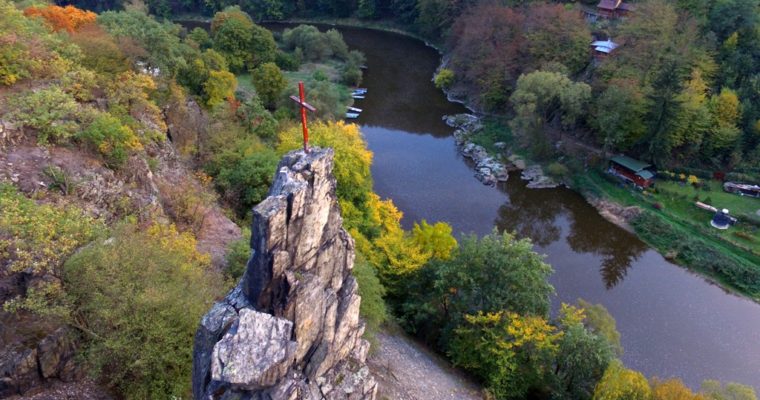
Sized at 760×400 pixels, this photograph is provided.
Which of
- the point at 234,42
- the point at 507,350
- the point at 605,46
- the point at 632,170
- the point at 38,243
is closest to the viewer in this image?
the point at 38,243

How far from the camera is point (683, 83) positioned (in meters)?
45.4

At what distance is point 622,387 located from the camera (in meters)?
21.7

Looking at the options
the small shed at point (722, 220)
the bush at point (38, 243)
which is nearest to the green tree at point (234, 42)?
the bush at point (38, 243)

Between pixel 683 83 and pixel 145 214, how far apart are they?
45.6m

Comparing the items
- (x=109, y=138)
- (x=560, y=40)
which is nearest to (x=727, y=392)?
(x=109, y=138)

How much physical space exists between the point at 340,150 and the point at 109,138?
13.8 m

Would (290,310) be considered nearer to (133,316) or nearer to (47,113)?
(133,316)

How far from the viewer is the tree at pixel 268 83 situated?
4981cm

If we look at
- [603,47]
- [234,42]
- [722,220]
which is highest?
[603,47]

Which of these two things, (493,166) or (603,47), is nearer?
(493,166)

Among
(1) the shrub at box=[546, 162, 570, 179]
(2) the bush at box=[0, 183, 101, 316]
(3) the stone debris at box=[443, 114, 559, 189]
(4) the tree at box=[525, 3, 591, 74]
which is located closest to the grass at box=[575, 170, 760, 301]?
(1) the shrub at box=[546, 162, 570, 179]

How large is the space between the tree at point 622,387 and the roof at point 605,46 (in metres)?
41.7

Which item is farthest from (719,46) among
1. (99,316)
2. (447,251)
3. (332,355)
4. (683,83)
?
(99,316)

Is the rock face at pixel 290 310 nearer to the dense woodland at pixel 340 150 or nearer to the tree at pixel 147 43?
the dense woodland at pixel 340 150
